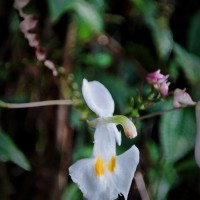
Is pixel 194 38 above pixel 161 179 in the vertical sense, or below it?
above

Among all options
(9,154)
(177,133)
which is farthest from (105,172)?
(177,133)

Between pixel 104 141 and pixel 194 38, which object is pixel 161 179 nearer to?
pixel 194 38

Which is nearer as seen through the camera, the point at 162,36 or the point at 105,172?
the point at 105,172

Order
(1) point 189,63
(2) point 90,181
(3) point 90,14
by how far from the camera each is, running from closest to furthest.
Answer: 1. (2) point 90,181
2. (3) point 90,14
3. (1) point 189,63

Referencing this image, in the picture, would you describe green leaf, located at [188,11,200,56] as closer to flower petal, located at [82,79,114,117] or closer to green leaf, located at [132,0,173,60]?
green leaf, located at [132,0,173,60]

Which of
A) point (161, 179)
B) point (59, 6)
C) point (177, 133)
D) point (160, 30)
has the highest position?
point (59, 6)

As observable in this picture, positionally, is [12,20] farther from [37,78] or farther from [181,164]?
[181,164]

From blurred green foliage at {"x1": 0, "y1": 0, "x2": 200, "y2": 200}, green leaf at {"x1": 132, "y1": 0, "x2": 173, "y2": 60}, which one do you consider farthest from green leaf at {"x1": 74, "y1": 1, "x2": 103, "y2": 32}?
green leaf at {"x1": 132, "y1": 0, "x2": 173, "y2": 60}
